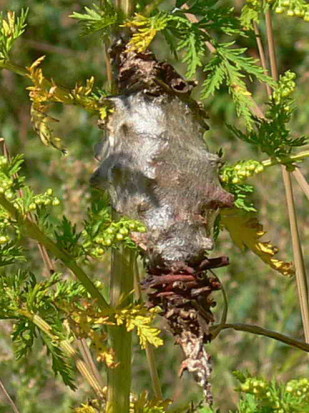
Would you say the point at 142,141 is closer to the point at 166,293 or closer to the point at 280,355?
the point at 166,293

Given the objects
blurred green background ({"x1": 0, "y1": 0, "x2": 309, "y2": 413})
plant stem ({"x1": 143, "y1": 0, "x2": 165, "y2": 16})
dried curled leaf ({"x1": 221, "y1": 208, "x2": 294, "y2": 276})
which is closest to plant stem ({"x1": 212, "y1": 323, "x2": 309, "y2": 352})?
dried curled leaf ({"x1": 221, "y1": 208, "x2": 294, "y2": 276})

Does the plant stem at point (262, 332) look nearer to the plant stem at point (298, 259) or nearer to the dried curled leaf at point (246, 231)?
the dried curled leaf at point (246, 231)

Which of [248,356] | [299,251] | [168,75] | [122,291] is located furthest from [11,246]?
[248,356]

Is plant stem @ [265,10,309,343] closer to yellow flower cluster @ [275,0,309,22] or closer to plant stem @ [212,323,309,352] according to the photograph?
plant stem @ [212,323,309,352]

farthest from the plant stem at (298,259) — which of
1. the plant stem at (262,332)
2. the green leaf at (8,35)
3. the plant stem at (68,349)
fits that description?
the green leaf at (8,35)

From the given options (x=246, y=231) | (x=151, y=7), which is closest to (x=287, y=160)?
(x=246, y=231)
